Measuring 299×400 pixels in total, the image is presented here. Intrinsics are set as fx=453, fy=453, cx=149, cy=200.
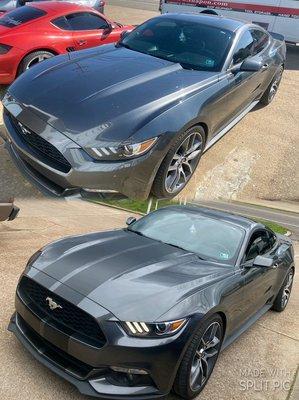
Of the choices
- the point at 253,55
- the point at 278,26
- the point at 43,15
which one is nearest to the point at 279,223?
the point at 278,26

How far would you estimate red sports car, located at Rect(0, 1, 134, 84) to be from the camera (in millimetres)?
7906

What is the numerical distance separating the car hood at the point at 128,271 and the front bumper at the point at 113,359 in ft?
0.50

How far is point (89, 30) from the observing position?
916 centimetres

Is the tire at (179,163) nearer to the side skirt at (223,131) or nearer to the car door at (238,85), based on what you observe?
the side skirt at (223,131)

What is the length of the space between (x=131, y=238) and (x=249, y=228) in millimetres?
1305

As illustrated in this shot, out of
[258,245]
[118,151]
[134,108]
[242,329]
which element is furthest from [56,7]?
[242,329]

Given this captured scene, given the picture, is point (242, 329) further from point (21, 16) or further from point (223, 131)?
point (21, 16)

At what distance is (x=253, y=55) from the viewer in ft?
22.4

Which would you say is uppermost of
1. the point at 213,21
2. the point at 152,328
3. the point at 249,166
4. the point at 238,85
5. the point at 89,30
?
the point at 213,21

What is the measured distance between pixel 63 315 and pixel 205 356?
1.19 metres

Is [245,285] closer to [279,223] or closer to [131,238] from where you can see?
[131,238]

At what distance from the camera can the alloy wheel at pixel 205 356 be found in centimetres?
348

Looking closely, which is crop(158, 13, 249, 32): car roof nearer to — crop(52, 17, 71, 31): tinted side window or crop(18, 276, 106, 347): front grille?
crop(52, 17, 71, 31): tinted side window

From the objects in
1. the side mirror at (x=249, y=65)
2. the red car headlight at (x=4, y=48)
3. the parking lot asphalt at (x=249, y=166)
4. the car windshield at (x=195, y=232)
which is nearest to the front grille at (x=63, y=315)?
the car windshield at (x=195, y=232)
